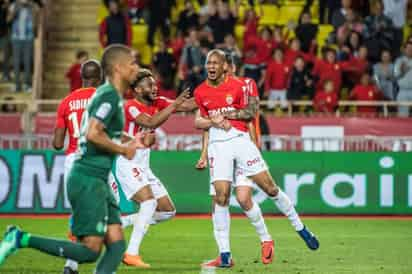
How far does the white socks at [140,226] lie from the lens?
1358 centimetres

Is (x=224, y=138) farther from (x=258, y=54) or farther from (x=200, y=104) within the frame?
(x=258, y=54)

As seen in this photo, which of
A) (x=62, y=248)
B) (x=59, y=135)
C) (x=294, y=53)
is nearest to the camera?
(x=62, y=248)

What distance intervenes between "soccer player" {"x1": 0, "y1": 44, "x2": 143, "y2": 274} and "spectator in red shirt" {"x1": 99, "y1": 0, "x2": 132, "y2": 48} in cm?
1602

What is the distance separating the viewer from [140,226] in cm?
1363

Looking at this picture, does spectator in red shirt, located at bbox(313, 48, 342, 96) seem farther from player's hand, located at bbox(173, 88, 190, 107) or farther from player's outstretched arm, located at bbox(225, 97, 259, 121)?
player's hand, located at bbox(173, 88, 190, 107)

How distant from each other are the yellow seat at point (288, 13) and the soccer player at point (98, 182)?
17.9 metres

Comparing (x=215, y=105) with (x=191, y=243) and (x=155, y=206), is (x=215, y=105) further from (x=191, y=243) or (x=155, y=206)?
(x=191, y=243)

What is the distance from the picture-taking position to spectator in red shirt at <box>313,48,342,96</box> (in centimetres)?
2491

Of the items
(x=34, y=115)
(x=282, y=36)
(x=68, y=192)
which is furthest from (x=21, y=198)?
(x=68, y=192)

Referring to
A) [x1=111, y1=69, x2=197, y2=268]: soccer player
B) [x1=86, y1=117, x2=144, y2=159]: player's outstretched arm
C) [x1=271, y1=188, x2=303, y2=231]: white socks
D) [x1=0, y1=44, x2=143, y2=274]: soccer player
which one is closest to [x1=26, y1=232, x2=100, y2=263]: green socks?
[x1=0, y1=44, x2=143, y2=274]: soccer player

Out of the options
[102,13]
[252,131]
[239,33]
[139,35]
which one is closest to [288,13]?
[239,33]

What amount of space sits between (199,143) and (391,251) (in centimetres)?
760

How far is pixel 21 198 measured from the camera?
2147 centimetres

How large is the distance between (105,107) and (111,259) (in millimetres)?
1282
